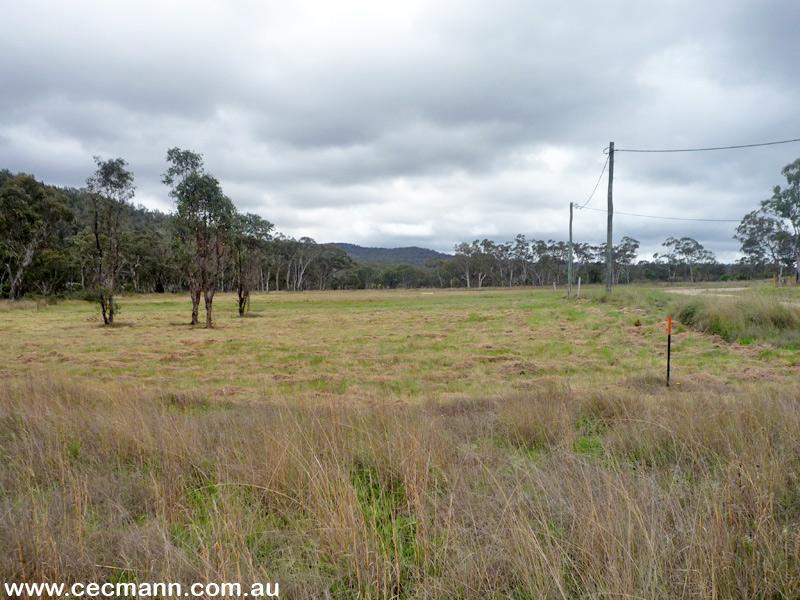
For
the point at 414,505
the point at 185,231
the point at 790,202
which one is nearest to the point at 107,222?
the point at 185,231

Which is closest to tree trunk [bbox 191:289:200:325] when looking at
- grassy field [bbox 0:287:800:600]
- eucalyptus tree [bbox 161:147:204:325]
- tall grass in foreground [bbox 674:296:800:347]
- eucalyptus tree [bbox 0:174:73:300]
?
eucalyptus tree [bbox 161:147:204:325]

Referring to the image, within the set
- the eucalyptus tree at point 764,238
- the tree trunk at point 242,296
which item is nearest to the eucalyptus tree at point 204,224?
the tree trunk at point 242,296

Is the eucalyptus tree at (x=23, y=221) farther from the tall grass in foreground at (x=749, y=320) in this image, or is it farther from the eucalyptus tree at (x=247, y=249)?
the tall grass in foreground at (x=749, y=320)

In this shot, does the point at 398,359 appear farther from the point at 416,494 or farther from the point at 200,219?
the point at 200,219

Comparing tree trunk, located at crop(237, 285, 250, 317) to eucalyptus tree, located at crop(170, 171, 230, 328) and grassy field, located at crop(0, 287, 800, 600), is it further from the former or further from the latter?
grassy field, located at crop(0, 287, 800, 600)

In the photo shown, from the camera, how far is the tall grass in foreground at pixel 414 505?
230 centimetres

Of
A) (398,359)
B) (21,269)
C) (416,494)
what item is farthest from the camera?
(21,269)

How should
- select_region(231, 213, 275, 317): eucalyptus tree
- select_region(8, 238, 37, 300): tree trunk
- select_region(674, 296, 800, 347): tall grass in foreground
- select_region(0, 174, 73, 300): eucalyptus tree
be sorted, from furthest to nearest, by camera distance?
select_region(8, 238, 37, 300): tree trunk
select_region(0, 174, 73, 300): eucalyptus tree
select_region(231, 213, 275, 317): eucalyptus tree
select_region(674, 296, 800, 347): tall grass in foreground

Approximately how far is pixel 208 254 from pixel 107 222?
5.83 m

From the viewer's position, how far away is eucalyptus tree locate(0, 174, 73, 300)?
48.8 m

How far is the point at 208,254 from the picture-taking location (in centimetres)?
2900

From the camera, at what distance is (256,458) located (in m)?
3.84

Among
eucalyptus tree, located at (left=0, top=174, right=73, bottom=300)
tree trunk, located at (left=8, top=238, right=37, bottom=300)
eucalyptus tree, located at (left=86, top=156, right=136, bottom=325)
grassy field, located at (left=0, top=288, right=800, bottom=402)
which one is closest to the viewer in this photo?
grassy field, located at (left=0, top=288, right=800, bottom=402)

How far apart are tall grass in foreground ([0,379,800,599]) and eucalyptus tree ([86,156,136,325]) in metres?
25.8
